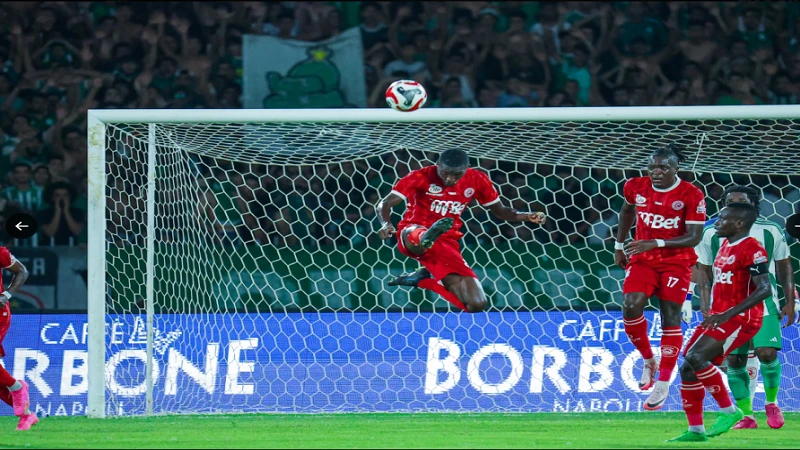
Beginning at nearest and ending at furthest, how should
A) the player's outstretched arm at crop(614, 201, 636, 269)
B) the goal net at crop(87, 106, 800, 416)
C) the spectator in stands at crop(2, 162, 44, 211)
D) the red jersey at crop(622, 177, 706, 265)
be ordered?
the red jersey at crop(622, 177, 706, 265), the player's outstretched arm at crop(614, 201, 636, 269), the goal net at crop(87, 106, 800, 416), the spectator in stands at crop(2, 162, 44, 211)

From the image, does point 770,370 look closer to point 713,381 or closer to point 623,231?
point 623,231

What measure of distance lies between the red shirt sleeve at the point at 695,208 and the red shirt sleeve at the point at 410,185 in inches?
74.7

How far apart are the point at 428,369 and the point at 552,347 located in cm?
105

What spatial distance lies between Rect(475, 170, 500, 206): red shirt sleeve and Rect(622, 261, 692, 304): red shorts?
116 centimetres

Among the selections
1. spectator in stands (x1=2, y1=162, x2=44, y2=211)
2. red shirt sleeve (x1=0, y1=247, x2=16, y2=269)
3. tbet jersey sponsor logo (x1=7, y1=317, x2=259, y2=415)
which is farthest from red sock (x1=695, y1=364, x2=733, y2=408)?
spectator in stands (x1=2, y1=162, x2=44, y2=211)

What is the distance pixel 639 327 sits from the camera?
7.68 meters

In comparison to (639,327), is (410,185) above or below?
above

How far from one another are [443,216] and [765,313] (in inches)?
94.9

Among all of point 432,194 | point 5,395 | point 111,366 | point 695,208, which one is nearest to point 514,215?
point 432,194

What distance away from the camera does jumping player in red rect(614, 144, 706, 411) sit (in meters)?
7.48

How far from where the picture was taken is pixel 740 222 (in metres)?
6.64

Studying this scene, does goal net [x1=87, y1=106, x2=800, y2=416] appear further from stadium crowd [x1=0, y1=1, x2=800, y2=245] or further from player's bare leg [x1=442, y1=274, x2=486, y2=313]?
stadium crowd [x1=0, y1=1, x2=800, y2=245]

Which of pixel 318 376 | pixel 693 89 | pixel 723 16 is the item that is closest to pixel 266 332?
pixel 318 376

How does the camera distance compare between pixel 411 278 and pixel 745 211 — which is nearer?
pixel 745 211
